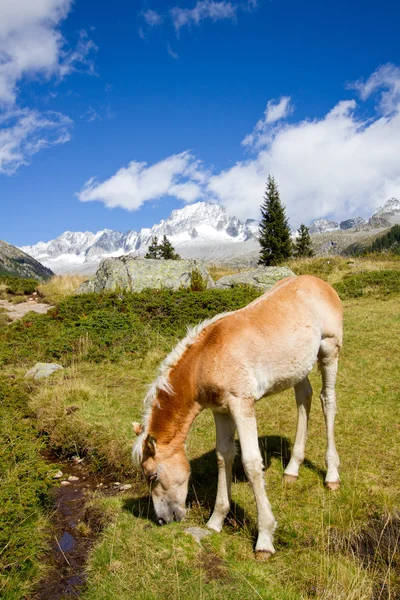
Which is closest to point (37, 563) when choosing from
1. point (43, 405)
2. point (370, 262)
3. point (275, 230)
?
point (43, 405)

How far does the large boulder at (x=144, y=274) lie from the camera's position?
18.5 m

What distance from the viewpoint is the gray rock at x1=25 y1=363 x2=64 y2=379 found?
34.4 ft

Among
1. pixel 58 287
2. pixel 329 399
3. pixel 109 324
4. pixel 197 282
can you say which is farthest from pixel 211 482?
pixel 58 287

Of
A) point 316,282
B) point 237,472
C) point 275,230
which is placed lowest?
point 237,472

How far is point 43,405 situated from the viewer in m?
8.59

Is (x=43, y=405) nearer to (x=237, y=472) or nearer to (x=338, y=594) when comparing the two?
(x=237, y=472)

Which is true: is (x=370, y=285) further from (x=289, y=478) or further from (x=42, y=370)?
(x=289, y=478)

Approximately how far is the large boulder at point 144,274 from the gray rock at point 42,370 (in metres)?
7.20

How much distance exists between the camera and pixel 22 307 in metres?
20.2

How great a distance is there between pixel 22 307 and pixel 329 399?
712 inches

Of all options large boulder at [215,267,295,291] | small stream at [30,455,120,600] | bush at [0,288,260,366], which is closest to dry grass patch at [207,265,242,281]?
large boulder at [215,267,295,291]

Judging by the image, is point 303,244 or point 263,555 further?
point 303,244

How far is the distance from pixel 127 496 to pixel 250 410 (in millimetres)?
2615

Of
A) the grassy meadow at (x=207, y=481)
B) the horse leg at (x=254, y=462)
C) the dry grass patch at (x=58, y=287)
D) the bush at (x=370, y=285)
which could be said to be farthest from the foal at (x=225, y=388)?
the dry grass patch at (x=58, y=287)
